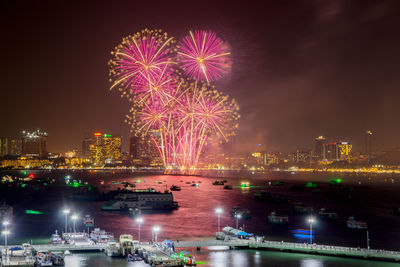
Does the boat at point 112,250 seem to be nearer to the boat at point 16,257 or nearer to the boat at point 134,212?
the boat at point 16,257

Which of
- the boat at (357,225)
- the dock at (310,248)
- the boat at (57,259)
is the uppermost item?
the boat at (57,259)

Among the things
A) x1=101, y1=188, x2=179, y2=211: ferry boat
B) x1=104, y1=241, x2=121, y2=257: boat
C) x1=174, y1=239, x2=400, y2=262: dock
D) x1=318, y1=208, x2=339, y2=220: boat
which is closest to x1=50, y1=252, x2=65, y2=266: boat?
x1=104, y1=241, x2=121, y2=257: boat

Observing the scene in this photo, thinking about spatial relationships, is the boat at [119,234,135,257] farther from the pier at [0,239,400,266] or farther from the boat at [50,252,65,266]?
the boat at [50,252,65,266]

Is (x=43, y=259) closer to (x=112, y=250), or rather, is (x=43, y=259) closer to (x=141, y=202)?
(x=112, y=250)

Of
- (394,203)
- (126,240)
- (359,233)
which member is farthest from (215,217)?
(394,203)

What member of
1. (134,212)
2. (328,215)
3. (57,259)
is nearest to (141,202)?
(134,212)

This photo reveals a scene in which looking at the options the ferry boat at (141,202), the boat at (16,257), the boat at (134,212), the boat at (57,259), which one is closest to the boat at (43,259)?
the boat at (57,259)
